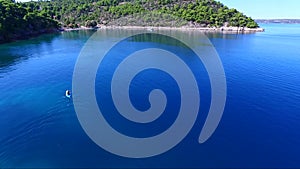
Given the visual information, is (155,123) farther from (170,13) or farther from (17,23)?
(170,13)

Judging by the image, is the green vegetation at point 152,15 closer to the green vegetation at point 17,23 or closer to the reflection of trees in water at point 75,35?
the green vegetation at point 17,23

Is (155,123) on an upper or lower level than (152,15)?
lower

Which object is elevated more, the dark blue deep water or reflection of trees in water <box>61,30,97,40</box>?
reflection of trees in water <box>61,30,97,40</box>

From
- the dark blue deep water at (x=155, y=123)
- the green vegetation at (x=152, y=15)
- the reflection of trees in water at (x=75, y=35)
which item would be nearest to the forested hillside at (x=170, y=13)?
the green vegetation at (x=152, y=15)

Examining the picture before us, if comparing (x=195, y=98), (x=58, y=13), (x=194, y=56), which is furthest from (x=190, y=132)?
(x=58, y=13)

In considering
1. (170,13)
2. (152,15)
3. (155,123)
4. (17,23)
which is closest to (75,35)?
(17,23)

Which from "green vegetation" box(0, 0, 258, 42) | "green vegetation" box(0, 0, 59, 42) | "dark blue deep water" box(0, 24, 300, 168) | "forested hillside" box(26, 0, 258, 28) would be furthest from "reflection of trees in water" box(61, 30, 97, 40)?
"dark blue deep water" box(0, 24, 300, 168)

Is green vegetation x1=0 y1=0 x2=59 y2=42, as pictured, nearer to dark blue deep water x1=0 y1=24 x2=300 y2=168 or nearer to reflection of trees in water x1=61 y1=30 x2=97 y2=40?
reflection of trees in water x1=61 y1=30 x2=97 y2=40
